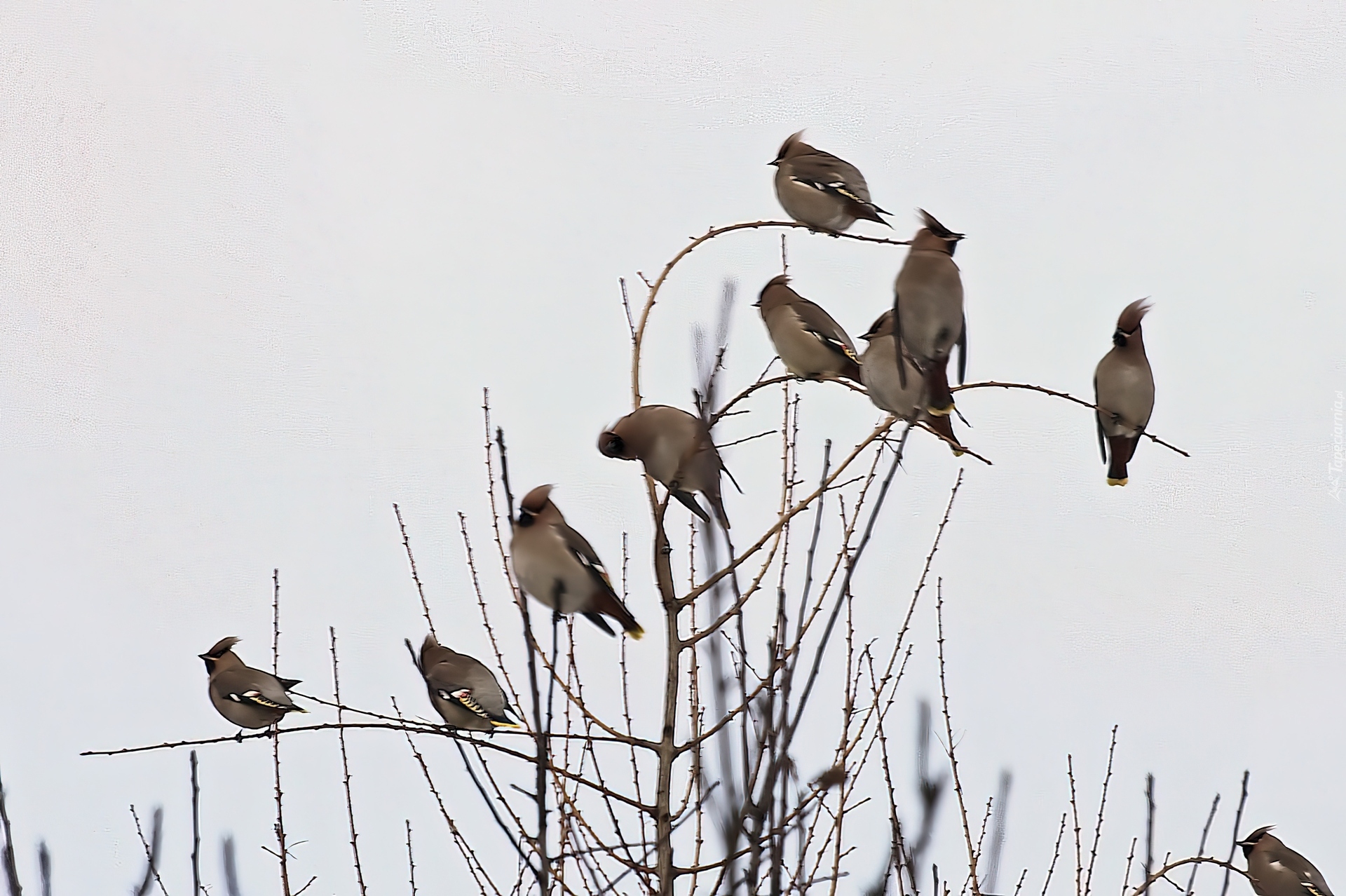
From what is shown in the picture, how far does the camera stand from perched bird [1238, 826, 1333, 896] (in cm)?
333

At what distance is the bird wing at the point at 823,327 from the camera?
349cm

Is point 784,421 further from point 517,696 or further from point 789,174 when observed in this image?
point 789,174

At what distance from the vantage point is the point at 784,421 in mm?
2514

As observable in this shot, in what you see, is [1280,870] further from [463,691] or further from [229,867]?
[229,867]

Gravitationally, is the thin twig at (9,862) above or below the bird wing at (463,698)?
below

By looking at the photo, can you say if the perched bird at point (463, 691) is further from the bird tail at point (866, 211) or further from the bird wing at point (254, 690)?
the bird tail at point (866, 211)

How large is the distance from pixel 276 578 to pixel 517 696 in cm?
71

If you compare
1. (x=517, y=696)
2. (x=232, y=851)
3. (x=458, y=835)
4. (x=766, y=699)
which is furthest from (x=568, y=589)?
(x=766, y=699)

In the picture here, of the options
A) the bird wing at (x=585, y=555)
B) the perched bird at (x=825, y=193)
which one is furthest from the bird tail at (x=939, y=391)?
the perched bird at (x=825, y=193)

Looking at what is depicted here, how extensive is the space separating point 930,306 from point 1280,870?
210 cm

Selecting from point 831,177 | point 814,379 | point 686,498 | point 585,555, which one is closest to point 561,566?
point 585,555

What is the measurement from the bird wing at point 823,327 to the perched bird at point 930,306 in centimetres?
126

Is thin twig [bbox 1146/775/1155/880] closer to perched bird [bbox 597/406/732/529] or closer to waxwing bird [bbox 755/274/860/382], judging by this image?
perched bird [bbox 597/406/732/529]

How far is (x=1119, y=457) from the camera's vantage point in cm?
339
